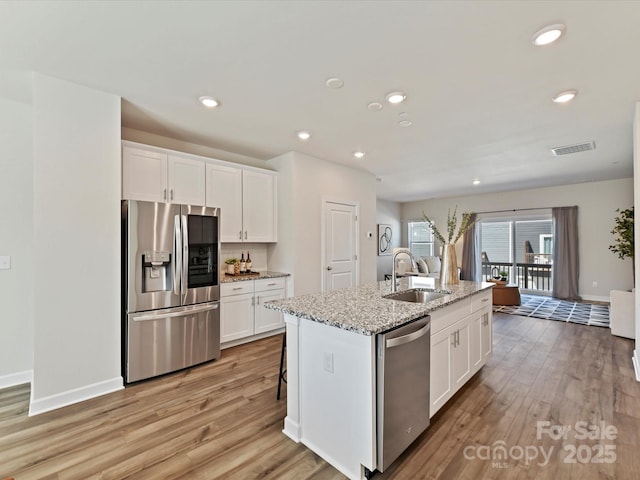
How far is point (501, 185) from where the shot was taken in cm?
686

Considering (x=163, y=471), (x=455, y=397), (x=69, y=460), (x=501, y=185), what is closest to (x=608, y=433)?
(x=455, y=397)

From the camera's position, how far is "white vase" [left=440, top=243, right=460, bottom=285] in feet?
10.2

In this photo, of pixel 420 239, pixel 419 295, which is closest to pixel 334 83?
pixel 419 295

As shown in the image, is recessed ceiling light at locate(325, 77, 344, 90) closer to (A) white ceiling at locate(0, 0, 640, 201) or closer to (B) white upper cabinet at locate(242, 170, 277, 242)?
(A) white ceiling at locate(0, 0, 640, 201)

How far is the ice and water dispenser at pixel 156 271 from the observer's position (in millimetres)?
2834

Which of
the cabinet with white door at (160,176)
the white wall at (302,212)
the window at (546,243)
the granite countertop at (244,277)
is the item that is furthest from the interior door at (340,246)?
the window at (546,243)

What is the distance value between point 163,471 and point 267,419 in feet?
2.35

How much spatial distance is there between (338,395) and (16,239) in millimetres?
3272

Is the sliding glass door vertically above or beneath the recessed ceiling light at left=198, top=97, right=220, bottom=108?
beneath

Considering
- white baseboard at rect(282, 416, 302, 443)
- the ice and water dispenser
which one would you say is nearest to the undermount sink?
white baseboard at rect(282, 416, 302, 443)

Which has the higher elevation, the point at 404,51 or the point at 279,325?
the point at 404,51

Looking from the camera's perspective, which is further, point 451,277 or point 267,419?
point 451,277

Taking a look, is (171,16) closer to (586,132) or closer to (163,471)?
(163,471)

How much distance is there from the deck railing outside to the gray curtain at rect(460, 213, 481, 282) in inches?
17.6
